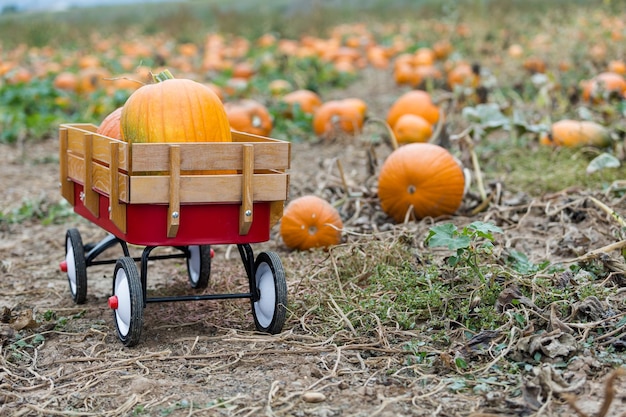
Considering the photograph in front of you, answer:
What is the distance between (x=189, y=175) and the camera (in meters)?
3.52

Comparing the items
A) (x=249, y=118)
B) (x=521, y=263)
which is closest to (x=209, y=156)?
(x=521, y=263)

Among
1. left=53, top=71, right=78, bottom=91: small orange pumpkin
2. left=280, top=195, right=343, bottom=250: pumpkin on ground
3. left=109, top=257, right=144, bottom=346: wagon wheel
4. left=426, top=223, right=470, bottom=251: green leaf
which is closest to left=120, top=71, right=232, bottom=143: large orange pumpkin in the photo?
left=109, top=257, right=144, bottom=346: wagon wheel

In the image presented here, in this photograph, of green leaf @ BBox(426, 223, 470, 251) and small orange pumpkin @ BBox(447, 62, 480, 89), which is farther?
small orange pumpkin @ BBox(447, 62, 480, 89)

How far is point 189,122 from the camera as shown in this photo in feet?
12.0

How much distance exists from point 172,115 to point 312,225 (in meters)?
1.43

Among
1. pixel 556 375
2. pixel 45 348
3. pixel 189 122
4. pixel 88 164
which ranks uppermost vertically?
pixel 189 122

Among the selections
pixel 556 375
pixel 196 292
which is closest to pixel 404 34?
pixel 196 292

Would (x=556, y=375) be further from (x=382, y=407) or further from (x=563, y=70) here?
(x=563, y=70)

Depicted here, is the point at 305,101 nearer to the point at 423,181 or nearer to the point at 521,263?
the point at 423,181

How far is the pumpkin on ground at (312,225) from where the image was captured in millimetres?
4840

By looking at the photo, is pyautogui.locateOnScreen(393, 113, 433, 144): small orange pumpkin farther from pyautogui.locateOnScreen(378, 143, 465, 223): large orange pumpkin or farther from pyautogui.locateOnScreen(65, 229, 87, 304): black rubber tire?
pyautogui.locateOnScreen(65, 229, 87, 304): black rubber tire

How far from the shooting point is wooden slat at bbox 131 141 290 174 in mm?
3375

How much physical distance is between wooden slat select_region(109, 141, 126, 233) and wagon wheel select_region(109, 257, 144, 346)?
0.18 metres

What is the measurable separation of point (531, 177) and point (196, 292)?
271cm
